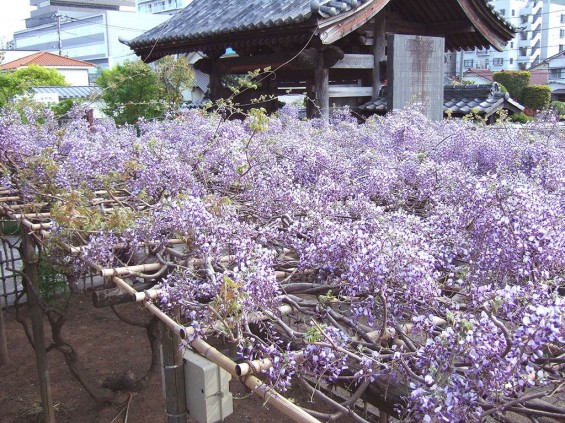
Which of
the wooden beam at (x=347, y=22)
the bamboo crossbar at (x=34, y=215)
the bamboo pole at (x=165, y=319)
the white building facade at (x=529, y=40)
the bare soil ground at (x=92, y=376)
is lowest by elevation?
the bare soil ground at (x=92, y=376)

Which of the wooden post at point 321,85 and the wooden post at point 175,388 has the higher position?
the wooden post at point 321,85

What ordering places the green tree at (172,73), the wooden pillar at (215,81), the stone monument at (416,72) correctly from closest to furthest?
1. the stone monument at (416,72)
2. the wooden pillar at (215,81)
3. the green tree at (172,73)

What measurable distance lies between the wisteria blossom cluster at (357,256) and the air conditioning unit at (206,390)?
53 cm

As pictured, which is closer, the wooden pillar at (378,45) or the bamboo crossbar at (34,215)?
the bamboo crossbar at (34,215)

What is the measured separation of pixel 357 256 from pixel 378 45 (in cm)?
679

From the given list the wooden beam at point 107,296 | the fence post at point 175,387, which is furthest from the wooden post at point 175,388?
the wooden beam at point 107,296

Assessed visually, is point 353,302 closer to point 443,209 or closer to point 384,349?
point 384,349

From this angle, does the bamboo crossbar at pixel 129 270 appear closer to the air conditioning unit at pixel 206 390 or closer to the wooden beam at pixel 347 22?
the air conditioning unit at pixel 206 390

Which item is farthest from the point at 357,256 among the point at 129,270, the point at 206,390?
the point at 206,390

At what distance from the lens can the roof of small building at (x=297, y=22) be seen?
621 cm

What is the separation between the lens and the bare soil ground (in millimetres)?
4875

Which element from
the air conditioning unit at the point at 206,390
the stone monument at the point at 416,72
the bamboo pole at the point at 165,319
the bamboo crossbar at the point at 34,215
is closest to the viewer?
the bamboo pole at the point at 165,319

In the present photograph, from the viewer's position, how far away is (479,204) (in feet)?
6.91

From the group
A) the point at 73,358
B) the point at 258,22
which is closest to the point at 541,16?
the point at 258,22
